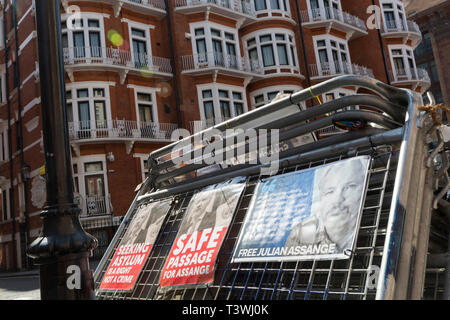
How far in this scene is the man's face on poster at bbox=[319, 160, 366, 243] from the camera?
2410mm

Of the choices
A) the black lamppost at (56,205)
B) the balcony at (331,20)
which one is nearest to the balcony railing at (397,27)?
the balcony at (331,20)

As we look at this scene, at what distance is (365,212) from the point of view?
9.25 ft

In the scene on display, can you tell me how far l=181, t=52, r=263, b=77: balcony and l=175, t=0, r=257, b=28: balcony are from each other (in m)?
2.55

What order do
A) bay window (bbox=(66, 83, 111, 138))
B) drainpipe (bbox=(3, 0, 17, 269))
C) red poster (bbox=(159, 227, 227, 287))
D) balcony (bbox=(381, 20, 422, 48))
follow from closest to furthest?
red poster (bbox=(159, 227, 227, 287)) < bay window (bbox=(66, 83, 111, 138)) < drainpipe (bbox=(3, 0, 17, 269)) < balcony (bbox=(381, 20, 422, 48))

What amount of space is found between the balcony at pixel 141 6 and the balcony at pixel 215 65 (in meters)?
3.05

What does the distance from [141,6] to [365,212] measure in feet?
72.2

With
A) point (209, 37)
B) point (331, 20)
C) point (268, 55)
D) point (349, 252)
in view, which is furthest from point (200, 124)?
point (349, 252)

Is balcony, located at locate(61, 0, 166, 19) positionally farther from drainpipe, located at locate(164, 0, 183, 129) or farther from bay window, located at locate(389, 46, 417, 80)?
bay window, located at locate(389, 46, 417, 80)

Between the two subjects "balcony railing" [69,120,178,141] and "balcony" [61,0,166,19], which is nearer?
"balcony railing" [69,120,178,141]

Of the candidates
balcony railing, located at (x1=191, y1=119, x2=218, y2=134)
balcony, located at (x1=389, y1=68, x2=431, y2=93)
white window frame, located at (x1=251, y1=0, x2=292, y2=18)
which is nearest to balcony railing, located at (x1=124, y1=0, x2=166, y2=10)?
white window frame, located at (x1=251, y1=0, x2=292, y2=18)

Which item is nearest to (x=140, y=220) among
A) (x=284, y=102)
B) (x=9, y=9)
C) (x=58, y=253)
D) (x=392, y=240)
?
(x=58, y=253)

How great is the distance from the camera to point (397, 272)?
2.06 m

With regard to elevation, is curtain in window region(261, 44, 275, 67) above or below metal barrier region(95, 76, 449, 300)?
above
